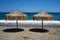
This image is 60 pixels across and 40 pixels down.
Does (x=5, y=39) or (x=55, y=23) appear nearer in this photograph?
(x=5, y=39)

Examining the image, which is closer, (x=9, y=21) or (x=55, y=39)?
(x=55, y=39)

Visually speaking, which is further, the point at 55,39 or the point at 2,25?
the point at 2,25

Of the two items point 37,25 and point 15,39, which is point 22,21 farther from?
point 15,39

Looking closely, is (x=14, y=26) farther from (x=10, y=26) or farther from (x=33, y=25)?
(x=33, y=25)

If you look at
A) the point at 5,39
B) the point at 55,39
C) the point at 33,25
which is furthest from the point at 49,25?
the point at 5,39

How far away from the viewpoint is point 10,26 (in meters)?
7.88

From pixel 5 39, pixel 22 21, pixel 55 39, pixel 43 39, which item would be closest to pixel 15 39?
pixel 5 39

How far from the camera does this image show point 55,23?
25.3ft

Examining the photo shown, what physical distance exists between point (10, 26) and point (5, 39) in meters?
3.04

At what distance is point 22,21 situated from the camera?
775 cm

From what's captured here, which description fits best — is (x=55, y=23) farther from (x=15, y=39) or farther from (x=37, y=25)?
(x=15, y=39)

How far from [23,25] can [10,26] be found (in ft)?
2.16

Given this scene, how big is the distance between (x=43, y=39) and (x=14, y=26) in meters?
3.23

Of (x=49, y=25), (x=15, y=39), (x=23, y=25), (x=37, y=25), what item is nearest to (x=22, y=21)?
(x=23, y=25)
